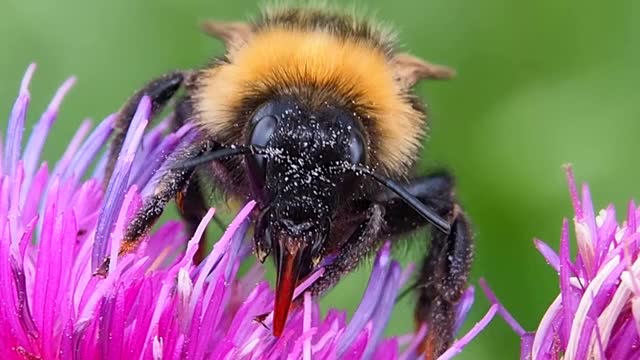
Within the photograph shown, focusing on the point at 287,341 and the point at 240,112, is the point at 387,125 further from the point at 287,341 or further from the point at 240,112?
the point at 287,341

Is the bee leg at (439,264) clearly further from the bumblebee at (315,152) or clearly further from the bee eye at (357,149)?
the bee eye at (357,149)

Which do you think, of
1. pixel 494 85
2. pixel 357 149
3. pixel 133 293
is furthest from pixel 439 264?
Result: pixel 494 85

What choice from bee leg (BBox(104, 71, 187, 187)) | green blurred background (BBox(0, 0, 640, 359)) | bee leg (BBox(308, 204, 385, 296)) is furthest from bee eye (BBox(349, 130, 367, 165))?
green blurred background (BBox(0, 0, 640, 359))

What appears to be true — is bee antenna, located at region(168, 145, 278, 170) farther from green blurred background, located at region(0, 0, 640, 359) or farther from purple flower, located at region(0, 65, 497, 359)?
green blurred background, located at region(0, 0, 640, 359)

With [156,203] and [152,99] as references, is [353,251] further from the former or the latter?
[152,99]

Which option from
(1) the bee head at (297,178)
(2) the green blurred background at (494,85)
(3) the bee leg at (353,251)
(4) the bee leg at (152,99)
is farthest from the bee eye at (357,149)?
(2) the green blurred background at (494,85)

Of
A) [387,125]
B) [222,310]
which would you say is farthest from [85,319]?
[387,125]

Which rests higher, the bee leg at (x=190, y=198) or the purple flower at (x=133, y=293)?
the bee leg at (x=190, y=198)
